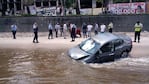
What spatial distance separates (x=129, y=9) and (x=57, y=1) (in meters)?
14.2

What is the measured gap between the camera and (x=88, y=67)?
70.2 feet

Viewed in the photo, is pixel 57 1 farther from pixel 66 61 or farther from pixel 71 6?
pixel 66 61

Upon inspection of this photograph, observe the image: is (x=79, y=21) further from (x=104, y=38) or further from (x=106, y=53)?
(x=106, y=53)

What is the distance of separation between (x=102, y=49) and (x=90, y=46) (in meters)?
0.83

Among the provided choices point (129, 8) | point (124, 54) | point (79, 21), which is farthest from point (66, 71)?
point (129, 8)

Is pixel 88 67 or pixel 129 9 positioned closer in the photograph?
pixel 88 67

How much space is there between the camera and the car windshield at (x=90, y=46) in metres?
22.5

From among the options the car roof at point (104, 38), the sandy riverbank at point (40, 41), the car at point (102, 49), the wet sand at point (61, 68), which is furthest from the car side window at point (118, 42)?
the sandy riverbank at point (40, 41)

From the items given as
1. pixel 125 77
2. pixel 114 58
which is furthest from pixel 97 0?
pixel 125 77

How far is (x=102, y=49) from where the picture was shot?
22.5 meters

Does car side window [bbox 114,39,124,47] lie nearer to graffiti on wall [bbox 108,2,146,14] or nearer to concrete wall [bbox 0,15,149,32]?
concrete wall [bbox 0,15,149,32]

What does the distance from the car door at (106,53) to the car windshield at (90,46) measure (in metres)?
0.32

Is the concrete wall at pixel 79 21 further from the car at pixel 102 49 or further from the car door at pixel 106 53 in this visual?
the car door at pixel 106 53

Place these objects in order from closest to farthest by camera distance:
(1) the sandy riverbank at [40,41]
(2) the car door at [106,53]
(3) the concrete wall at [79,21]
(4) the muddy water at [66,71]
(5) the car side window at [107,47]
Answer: (4) the muddy water at [66,71] < (2) the car door at [106,53] < (5) the car side window at [107,47] < (1) the sandy riverbank at [40,41] < (3) the concrete wall at [79,21]
